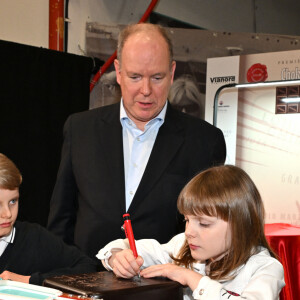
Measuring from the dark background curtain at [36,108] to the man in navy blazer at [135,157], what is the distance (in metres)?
1.90

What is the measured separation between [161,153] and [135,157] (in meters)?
0.09

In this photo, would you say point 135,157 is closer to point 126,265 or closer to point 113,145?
point 113,145

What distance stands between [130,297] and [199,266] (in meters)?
0.50

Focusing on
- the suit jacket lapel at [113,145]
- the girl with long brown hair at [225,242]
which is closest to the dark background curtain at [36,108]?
the suit jacket lapel at [113,145]

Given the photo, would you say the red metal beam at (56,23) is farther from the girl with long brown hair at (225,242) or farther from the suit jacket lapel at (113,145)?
the girl with long brown hair at (225,242)

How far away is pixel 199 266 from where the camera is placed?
4.67 ft

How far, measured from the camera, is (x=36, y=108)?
3891 millimetres

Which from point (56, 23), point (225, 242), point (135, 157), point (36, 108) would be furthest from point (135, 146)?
point (56, 23)

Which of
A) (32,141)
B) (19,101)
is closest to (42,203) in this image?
(32,141)

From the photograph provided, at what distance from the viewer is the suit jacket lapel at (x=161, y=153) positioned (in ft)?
5.71

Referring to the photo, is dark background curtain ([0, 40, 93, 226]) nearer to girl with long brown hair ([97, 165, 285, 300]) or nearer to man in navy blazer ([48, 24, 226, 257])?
man in navy blazer ([48, 24, 226, 257])

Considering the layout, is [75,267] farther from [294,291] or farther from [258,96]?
[258,96]

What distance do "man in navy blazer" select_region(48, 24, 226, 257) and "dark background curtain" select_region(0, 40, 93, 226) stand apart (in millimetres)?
1897

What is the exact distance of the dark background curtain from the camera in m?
3.70
